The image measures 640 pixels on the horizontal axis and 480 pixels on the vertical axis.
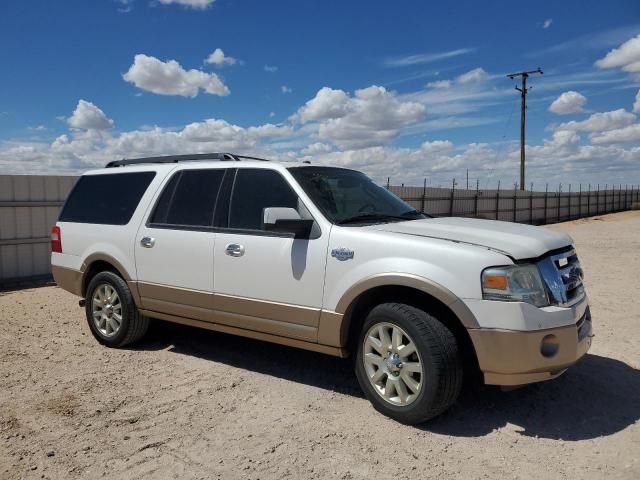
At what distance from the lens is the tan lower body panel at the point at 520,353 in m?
3.40

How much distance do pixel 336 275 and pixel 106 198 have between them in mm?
3113

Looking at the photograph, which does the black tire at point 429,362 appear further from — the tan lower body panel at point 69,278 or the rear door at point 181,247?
the tan lower body panel at point 69,278

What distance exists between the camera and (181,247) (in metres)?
4.96

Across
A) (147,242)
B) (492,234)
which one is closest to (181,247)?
(147,242)

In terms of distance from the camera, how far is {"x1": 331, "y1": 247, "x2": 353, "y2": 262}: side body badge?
396cm

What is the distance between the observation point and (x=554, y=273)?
12.0 ft

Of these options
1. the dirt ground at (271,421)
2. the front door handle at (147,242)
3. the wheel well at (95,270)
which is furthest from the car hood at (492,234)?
the wheel well at (95,270)

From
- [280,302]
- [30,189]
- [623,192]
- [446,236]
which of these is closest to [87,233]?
[280,302]

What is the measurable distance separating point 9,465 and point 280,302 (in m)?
2.05

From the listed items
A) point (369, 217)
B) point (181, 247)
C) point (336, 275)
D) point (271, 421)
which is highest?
point (369, 217)

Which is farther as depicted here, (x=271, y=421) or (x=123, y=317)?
(x=123, y=317)

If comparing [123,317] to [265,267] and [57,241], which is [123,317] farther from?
[265,267]

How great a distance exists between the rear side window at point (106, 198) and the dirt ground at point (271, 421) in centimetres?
140

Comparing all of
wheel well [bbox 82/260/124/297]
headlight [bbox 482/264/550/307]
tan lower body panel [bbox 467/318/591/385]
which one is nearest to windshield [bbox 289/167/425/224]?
headlight [bbox 482/264/550/307]
